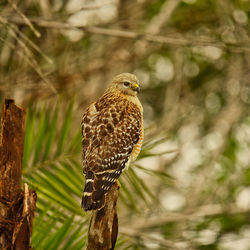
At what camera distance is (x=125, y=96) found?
525 centimetres

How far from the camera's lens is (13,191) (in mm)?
3262

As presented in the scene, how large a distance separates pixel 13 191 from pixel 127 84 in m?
2.24

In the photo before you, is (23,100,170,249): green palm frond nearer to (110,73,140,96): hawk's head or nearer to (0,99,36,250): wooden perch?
(110,73,140,96): hawk's head

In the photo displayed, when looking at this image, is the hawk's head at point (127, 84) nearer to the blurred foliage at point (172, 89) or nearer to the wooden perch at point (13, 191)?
the wooden perch at point (13, 191)

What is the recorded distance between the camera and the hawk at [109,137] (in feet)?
13.1

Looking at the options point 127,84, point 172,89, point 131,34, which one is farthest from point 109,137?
point 172,89

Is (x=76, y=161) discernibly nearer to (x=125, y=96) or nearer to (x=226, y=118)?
(x=125, y=96)

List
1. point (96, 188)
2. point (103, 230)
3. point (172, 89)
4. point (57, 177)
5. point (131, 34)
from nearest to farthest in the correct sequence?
point (103, 230)
point (96, 188)
point (57, 177)
point (131, 34)
point (172, 89)

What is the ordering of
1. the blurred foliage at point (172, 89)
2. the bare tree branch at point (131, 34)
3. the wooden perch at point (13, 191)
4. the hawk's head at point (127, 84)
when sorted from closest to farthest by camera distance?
1. the wooden perch at point (13, 191)
2. the hawk's head at point (127, 84)
3. the bare tree branch at point (131, 34)
4. the blurred foliage at point (172, 89)

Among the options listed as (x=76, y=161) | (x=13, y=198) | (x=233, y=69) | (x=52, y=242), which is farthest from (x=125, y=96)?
(x=233, y=69)

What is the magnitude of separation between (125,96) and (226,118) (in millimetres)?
7619

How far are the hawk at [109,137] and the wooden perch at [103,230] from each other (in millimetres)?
137

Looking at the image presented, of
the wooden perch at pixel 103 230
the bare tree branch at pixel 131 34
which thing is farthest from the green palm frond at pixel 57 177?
the bare tree branch at pixel 131 34

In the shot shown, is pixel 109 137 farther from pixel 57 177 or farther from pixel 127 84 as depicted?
pixel 127 84
